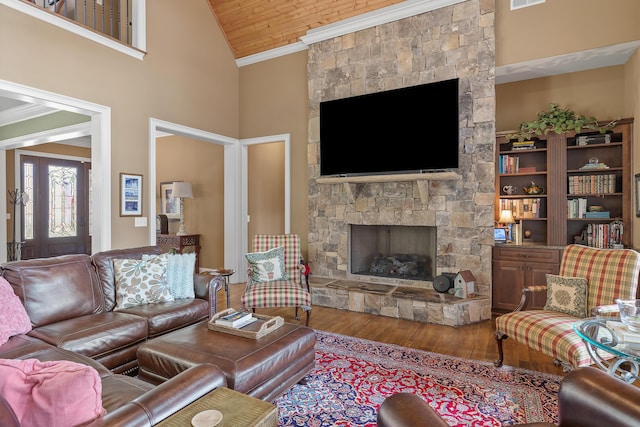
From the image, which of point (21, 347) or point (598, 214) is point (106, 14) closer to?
point (21, 347)

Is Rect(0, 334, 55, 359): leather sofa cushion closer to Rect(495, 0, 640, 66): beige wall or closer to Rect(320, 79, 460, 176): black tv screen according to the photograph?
Rect(320, 79, 460, 176): black tv screen

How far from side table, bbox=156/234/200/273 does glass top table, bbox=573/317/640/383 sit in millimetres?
5789

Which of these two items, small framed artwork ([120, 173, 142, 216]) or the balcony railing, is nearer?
small framed artwork ([120, 173, 142, 216])

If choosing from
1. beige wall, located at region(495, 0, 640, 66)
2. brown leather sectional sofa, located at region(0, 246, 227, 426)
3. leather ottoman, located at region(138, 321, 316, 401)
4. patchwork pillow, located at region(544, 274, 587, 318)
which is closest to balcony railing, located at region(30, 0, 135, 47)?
brown leather sectional sofa, located at region(0, 246, 227, 426)

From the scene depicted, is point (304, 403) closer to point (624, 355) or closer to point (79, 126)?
point (624, 355)

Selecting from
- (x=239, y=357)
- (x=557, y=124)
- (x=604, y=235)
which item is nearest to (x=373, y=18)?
(x=557, y=124)

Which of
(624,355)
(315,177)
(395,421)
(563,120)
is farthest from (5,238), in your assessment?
(563,120)

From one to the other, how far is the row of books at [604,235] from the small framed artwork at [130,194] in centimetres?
549

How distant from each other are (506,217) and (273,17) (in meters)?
4.32

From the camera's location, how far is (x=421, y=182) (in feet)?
14.0

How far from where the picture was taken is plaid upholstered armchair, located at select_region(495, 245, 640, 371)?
7.82ft

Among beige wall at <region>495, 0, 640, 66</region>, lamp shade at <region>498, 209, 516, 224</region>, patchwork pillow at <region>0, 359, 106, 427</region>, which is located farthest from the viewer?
lamp shade at <region>498, 209, 516, 224</region>

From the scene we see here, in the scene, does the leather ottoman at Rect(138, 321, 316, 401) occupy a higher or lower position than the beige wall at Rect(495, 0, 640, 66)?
lower

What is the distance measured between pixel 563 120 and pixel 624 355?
3254 mm
